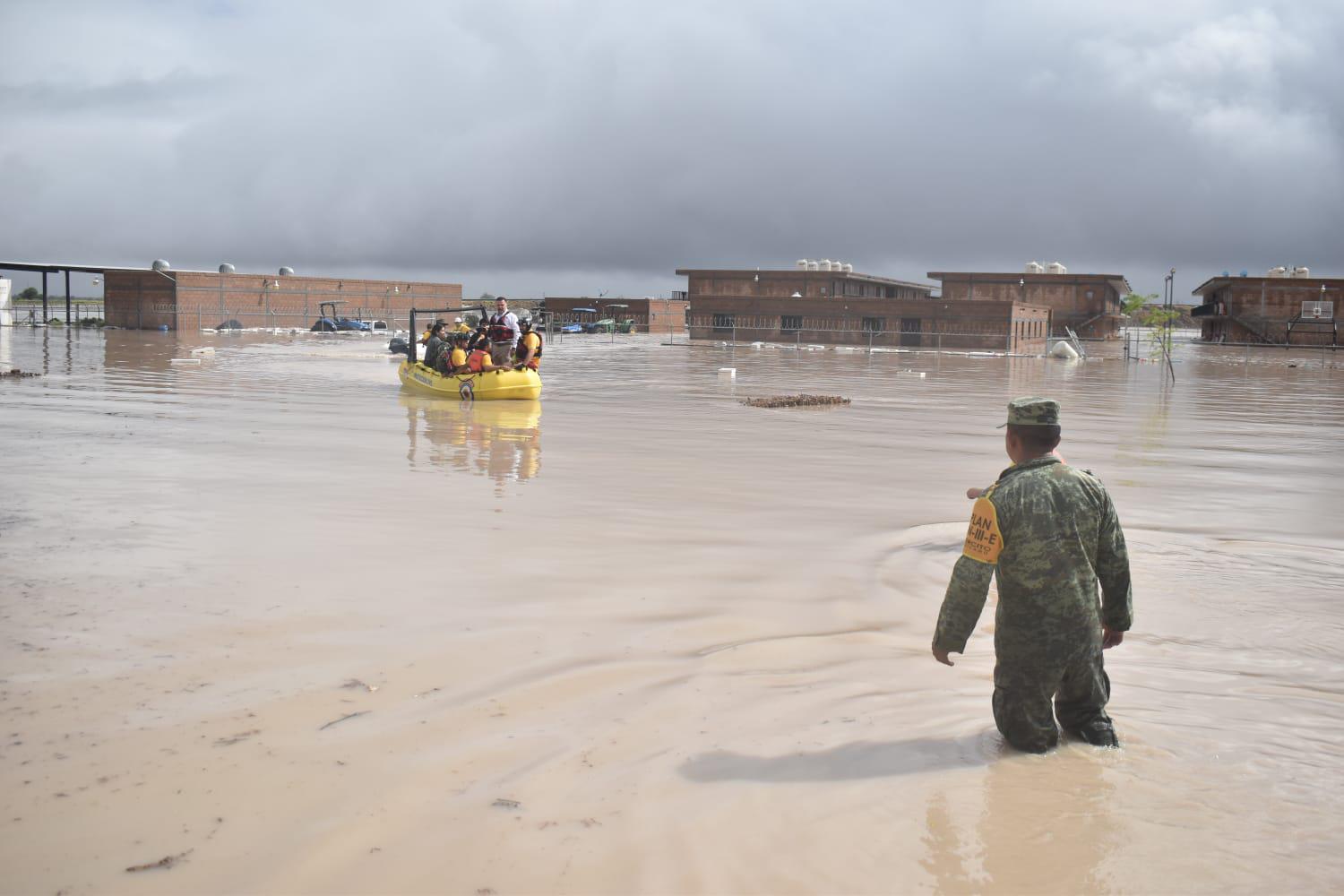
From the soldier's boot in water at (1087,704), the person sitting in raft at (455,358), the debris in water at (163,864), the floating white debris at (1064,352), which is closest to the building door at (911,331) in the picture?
the floating white debris at (1064,352)

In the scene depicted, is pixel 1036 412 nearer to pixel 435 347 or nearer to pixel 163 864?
pixel 163 864

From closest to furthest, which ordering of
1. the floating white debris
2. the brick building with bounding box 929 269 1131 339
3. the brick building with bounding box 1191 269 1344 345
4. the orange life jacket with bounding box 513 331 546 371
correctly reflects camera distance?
the orange life jacket with bounding box 513 331 546 371 → the floating white debris → the brick building with bounding box 1191 269 1344 345 → the brick building with bounding box 929 269 1131 339

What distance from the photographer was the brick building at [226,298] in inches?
2667

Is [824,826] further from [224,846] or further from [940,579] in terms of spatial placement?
[940,579]

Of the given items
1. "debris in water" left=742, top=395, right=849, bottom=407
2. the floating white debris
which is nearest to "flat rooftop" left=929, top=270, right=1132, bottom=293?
the floating white debris

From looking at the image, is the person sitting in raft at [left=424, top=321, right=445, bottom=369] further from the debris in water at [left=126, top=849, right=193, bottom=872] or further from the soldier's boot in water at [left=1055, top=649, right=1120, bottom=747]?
the debris in water at [left=126, top=849, right=193, bottom=872]

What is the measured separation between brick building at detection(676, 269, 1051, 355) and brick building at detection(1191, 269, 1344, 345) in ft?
48.0

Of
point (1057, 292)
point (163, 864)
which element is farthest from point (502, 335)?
point (1057, 292)

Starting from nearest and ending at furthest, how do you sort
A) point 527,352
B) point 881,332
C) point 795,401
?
1. point 527,352
2. point 795,401
3. point 881,332

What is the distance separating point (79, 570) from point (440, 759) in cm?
413

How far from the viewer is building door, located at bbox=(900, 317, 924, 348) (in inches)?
2687

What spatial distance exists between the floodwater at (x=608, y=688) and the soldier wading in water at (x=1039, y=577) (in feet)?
1.23

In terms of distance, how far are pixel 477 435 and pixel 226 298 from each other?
61501mm

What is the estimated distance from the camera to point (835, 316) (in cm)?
7156
